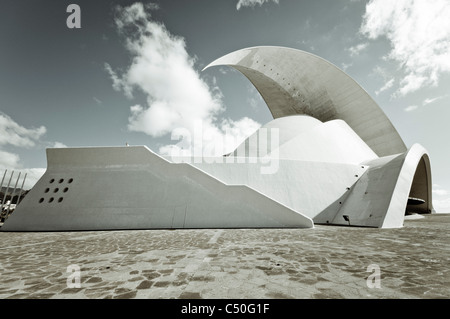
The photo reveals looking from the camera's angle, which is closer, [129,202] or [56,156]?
[129,202]

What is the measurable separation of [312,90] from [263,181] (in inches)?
531

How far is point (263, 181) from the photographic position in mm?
12539

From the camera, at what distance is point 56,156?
1017 cm

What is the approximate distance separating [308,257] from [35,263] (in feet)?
16.0

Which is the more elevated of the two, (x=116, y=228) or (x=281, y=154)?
(x=281, y=154)

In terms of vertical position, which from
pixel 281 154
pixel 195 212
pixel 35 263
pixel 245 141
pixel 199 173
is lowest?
pixel 35 263

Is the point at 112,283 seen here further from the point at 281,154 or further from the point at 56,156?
the point at 281,154

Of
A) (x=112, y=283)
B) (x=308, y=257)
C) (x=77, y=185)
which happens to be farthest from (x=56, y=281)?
(x=77, y=185)
